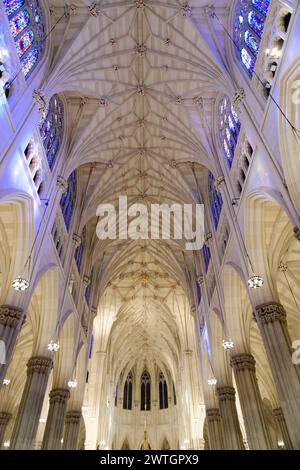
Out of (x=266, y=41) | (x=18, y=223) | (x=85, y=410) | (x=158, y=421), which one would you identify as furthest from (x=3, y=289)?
(x=158, y=421)

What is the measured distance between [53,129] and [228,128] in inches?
345

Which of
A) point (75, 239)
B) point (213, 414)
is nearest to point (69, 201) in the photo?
point (75, 239)

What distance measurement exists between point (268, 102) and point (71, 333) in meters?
15.9

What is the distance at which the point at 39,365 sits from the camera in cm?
1472

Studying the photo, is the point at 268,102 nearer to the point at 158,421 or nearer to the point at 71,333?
the point at 71,333

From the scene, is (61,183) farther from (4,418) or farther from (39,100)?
(4,418)

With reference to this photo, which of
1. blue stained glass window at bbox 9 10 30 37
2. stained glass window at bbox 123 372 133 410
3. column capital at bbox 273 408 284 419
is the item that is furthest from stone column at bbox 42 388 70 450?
stained glass window at bbox 123 372 133 410

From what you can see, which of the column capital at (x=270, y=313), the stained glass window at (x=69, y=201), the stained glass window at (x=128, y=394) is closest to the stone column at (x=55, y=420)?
the stained glass window at (x=69, y=201)

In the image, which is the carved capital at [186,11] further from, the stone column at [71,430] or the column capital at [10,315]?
the stone column at [71,430]

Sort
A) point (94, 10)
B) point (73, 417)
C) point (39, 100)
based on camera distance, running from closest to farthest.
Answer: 1. point (39, 100)
2. point (94, 10)
3. point (73, 417)

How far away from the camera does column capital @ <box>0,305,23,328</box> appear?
11.5m

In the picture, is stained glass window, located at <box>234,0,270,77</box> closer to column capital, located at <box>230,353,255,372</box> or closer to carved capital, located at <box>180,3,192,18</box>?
carved capital, located at <box>180,3,192,18</box>

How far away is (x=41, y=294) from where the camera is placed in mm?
16766

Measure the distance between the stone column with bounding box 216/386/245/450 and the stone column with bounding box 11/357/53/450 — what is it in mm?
8591
